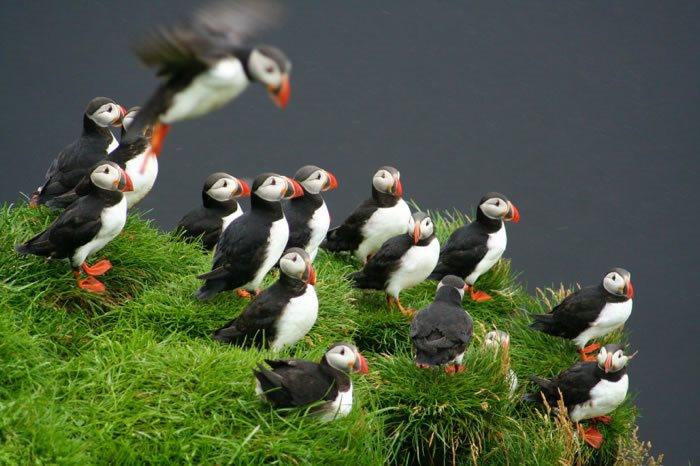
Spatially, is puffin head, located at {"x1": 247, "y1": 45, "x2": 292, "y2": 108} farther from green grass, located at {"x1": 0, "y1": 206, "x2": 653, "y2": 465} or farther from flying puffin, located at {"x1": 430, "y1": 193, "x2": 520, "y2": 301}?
flying puffin, located at {"x1": 430, "y1": 193, "x2": 520, "y2": 301}

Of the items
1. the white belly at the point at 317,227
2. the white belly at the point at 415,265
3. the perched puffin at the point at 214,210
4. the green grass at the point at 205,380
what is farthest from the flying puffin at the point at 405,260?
the perched puffin at the point at 214,210

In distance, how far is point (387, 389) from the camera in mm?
4887

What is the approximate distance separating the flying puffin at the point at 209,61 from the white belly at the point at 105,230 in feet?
10.4

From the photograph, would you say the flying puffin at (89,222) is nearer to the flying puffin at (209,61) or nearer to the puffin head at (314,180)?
the puffin head at (314,180)

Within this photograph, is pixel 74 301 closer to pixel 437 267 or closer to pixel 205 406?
pixel 205 406

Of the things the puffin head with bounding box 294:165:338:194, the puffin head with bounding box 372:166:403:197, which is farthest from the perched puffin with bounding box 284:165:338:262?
the puffin head with bounding box 372:166:403:197

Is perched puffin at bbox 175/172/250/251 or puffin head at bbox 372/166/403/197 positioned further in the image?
puffin head at bbox 372/166/403/197

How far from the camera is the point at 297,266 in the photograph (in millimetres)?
4633

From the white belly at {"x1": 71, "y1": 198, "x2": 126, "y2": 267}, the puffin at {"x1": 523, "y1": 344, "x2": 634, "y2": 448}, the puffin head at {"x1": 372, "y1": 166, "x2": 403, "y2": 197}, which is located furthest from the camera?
the puffin head at {"x1": 372, "y1": 166, "x2": 403, "y2": 197}

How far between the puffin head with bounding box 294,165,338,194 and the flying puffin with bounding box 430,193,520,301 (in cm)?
100

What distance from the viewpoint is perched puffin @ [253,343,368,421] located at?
3.91 metres

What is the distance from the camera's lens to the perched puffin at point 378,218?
20.6ft

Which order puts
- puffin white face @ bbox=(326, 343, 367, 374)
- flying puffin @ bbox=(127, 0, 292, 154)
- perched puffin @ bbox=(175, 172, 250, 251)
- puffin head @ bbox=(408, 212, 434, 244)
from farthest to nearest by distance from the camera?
perched puffin @ bbox=(175, 172, 250, 251) < puffin head @ bbox=(408, 212, 434, 244) < puffin white face @ bbox=(326, 343, 367, 374) < flying puffin @ bbox=(127, 0, 292, 154)

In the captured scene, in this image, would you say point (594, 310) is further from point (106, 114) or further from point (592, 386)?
point (106, 114)
